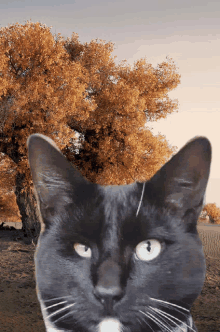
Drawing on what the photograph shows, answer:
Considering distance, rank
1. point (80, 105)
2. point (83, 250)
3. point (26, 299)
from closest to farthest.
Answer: point (83, 250) → point (26, 299) → point (80, 105)

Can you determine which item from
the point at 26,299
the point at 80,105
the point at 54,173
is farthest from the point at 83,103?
the point at 54,173

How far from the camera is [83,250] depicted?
1.51 meters

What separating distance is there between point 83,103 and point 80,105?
0.17m

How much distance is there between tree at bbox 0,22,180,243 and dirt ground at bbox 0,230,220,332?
10.3 feet

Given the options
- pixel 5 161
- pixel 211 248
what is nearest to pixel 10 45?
pixel 5 161

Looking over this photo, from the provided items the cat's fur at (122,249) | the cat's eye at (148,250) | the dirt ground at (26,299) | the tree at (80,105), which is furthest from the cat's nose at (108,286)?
the tree at (80,105)

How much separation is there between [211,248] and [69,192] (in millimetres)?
11944

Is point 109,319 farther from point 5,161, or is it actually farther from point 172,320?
point 5,161

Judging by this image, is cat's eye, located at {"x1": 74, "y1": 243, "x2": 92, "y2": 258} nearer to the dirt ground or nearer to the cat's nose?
the cat's nose

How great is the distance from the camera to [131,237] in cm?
147

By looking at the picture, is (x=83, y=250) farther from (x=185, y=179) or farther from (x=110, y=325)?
(x=185, y=179)

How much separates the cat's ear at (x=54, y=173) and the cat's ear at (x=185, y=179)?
361 mm

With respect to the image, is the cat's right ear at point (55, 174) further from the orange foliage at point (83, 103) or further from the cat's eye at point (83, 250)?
the orange foliage at point (83, 103)

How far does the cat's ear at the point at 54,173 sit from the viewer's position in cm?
157
